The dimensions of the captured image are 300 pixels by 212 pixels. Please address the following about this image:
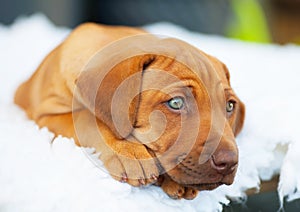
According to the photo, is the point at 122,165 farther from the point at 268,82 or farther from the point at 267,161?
the point at 268,82

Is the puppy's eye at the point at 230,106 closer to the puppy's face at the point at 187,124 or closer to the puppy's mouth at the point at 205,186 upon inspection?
the puppy's face at the point at 187,124

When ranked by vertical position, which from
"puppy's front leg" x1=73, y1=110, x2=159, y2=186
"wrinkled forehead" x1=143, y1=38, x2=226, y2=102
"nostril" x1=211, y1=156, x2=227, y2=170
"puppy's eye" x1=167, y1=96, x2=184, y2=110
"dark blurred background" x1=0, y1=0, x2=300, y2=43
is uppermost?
"wrinkled forehead" x1=143, y1=38, x2=226, y2=102

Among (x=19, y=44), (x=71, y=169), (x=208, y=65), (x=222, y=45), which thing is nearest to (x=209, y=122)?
(x=208, y=65)

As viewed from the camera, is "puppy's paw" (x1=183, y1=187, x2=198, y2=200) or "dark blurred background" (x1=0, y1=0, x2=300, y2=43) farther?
"dark blurred background" (x1=0, y1=0, x2=300, y2=43)

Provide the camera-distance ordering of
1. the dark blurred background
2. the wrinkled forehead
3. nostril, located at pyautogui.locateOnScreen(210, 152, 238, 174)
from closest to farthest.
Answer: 1. nostril, located at pyautogui.locateOnScreen(210, 152, 238, 174)
2. the wrinkled forehead
3. the dark blurred background

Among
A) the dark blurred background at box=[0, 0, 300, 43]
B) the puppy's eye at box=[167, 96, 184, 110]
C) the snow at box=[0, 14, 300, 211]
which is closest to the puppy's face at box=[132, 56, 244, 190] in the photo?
the puppy's eye at box=[167, 96, 184, 110]

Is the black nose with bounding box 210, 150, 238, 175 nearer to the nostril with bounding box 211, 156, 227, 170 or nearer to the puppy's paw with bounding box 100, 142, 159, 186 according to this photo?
the nostril with bounding box 211, 156, 227, 170
